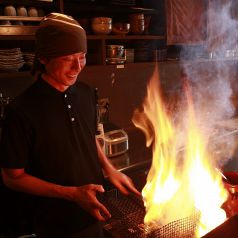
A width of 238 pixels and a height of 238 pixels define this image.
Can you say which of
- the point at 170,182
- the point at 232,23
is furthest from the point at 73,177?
the point at 232,23

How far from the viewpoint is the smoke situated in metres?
3.35

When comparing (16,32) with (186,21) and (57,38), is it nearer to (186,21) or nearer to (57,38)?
(57,38)

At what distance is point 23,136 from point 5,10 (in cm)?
132

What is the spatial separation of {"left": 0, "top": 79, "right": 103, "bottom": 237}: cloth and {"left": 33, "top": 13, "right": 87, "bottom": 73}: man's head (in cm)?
17

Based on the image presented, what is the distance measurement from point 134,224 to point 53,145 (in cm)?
55

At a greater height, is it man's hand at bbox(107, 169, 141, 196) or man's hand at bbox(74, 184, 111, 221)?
man's hand at bbox(74, 184, 111, 221)

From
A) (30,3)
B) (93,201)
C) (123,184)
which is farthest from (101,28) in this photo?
(93,201)

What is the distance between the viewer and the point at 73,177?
64.8 inches

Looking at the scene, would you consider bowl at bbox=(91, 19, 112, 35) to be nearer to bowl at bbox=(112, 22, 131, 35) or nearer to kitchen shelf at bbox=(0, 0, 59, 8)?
bowl at bbox=(112, 22, 131, 35)

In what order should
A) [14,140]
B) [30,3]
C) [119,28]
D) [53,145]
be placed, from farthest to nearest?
[119,28], [30,3], [53,145], [14,140]

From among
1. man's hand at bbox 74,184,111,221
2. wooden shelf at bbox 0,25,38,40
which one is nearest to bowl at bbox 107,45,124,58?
wooden shelf at bbox 0,25,38,40

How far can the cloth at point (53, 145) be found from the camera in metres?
1.49

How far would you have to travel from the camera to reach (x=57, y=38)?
150 centimetres

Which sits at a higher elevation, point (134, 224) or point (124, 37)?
point (124, 37)
